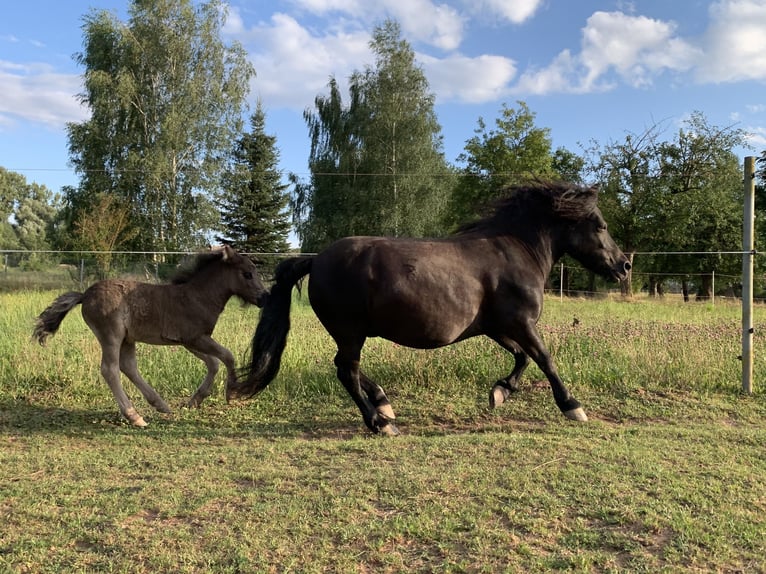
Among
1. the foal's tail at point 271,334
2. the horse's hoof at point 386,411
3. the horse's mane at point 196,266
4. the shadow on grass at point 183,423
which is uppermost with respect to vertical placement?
the horse's mane at point 196,266

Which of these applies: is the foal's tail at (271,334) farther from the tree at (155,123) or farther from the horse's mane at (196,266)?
the tree at (155,123)

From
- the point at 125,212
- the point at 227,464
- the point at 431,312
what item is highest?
the point at 125,212

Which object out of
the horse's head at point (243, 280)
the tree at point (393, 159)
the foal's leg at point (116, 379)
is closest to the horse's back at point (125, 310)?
the foal's leg at point (116, 379)

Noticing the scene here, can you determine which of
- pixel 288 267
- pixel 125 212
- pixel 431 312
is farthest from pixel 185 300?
pixel 125 212

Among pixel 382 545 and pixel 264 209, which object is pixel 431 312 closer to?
pixel 382 545

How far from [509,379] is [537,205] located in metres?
1.78

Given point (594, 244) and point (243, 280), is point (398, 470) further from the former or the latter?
point (594, 244)

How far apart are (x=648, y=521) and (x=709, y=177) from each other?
33903 millimetres

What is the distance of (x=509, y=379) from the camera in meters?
5.39

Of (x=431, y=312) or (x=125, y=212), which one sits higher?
(x=125, y=212)

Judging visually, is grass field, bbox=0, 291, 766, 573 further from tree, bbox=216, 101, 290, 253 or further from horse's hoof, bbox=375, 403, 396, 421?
tree, bbox=216, 101, 290, 253

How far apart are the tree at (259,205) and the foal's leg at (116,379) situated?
27.3m

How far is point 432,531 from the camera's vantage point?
2770mm

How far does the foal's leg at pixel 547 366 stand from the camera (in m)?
5.07
